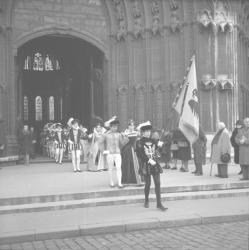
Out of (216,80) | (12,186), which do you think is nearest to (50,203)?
(12,186)

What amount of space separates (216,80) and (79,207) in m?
9.97

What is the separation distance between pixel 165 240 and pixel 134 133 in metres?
5.42

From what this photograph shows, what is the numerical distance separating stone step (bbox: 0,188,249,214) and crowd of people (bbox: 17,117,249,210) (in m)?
0.75

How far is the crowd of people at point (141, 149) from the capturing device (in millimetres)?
9164

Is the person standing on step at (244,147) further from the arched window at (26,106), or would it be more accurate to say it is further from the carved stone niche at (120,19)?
the arched window at (26,106)

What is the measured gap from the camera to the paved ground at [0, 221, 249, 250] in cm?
645

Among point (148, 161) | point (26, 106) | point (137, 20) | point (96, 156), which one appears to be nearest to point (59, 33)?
point (137, 20)

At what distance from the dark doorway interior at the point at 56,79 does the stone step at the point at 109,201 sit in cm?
1050

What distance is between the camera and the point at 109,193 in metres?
10.4

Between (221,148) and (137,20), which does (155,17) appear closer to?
(137,20)

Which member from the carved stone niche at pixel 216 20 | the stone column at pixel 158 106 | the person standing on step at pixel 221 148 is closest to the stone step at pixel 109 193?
the person standing on step at pixel 221 148

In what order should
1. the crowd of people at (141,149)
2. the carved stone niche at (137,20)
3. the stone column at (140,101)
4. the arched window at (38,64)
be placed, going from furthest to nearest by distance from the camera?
the arched window at (38,64)
the stone column at (140,101)
the carved stone niche at (137,20)
the crowd of people at (141,149)

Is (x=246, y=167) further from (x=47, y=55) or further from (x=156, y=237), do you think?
(x=47, y=55)

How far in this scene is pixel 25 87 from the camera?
3403cm
